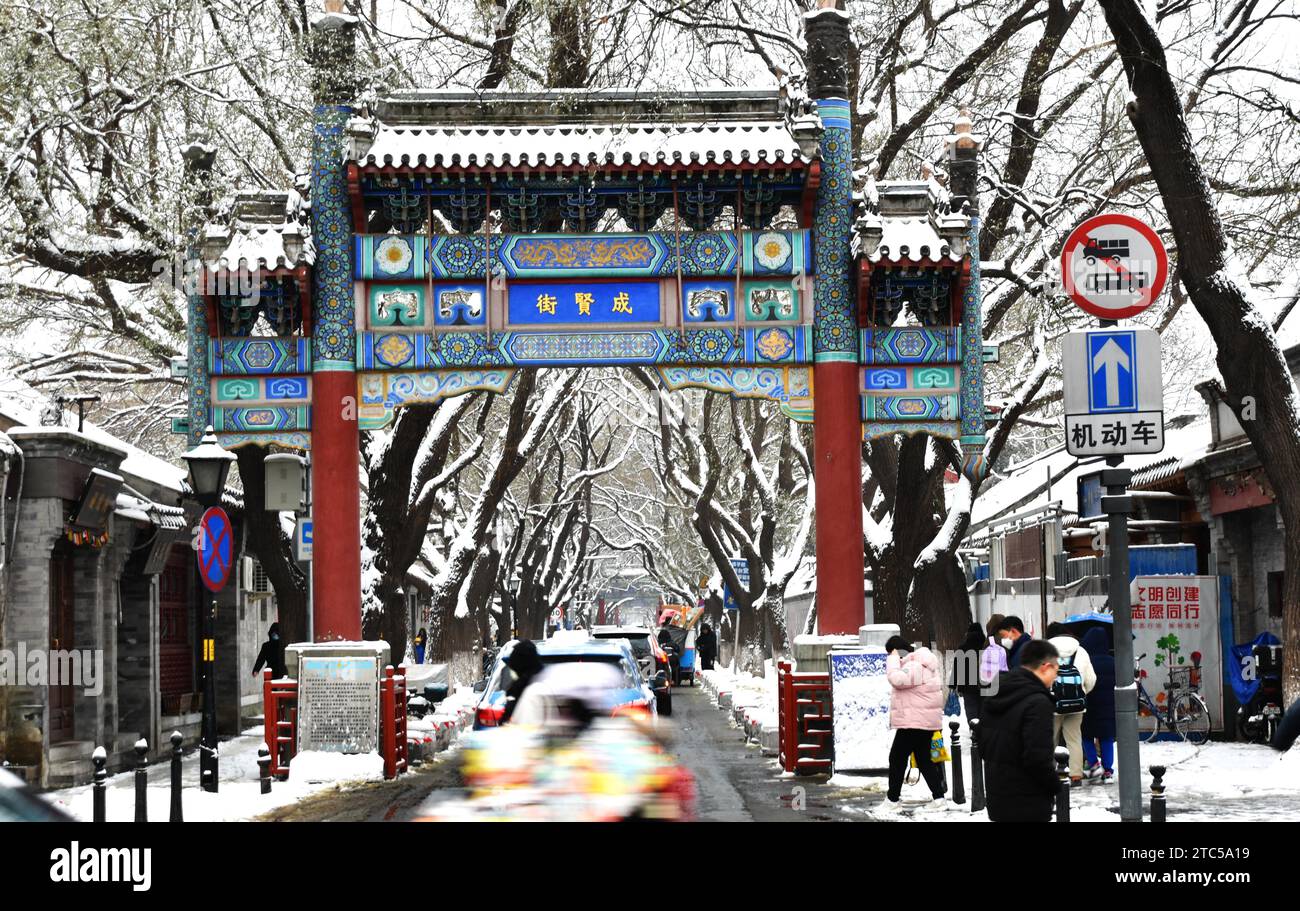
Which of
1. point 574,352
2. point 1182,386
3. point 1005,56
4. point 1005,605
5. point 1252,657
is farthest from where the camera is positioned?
point 1182,386

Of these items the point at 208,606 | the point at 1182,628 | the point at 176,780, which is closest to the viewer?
the point at 176,780

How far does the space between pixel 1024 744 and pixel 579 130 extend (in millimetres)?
12567

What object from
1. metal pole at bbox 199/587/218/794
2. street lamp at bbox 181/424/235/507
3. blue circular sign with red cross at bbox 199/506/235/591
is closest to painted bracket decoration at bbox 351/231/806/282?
street lamp at bbox 181/424/235/507

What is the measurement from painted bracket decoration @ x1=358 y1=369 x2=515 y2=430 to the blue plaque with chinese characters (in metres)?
0.75

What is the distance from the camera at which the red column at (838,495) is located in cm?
1970

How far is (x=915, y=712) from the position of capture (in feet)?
53.4

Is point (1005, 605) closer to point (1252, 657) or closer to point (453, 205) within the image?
point (1252, 657)

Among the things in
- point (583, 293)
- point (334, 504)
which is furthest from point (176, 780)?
point (583, 293)

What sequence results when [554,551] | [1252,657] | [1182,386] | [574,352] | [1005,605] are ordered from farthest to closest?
[554,551] < [1182,386] < [1005,605] < [1252,657] < [574,352]

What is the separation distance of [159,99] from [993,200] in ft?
40.6

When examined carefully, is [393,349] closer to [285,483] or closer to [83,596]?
[285,483]

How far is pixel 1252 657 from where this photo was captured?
2173 cm

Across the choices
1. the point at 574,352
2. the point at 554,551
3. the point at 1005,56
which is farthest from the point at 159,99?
the point at 554,551

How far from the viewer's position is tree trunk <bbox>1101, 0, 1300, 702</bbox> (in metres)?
16.8
